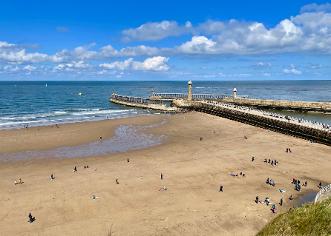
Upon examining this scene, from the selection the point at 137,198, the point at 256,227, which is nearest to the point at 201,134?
the point at 137,198

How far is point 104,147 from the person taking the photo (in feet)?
146

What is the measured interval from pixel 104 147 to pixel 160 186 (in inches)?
674

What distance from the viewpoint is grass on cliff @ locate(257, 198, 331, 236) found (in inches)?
407

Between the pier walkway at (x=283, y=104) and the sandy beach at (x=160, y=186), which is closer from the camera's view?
the sandy beach at (x=160, y=186)

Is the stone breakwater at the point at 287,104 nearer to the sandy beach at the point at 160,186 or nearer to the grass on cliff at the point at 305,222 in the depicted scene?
the sandy beach at the point at 160,186

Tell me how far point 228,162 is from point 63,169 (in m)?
15.5

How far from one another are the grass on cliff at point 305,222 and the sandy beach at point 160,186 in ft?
34.8

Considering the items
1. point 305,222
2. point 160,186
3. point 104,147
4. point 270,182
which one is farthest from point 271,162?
point 305,222

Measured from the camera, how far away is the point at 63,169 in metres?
34.4

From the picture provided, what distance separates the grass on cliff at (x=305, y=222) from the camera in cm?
1034

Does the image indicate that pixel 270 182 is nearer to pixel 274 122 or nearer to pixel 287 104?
pixel 274 122

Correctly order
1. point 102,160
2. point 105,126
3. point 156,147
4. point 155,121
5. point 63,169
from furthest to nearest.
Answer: point 155,121 → point 105,126 → point 156,147 → point 102,160 → point 63,169

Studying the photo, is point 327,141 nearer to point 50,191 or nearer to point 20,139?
point 50,191

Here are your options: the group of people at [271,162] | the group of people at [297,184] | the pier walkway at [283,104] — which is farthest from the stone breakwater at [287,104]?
the group of people at [297,184]
